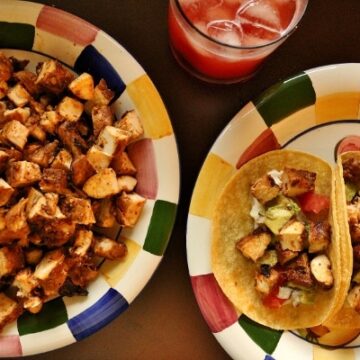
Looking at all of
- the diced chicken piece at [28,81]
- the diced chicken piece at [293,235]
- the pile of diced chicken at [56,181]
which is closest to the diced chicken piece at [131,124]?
the pile of diced chicken at [56,181]

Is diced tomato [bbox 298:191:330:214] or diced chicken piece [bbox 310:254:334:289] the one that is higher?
diced tomato [bbox 298:191:330:214]

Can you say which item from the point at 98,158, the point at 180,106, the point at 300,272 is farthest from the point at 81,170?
the point at 300,272

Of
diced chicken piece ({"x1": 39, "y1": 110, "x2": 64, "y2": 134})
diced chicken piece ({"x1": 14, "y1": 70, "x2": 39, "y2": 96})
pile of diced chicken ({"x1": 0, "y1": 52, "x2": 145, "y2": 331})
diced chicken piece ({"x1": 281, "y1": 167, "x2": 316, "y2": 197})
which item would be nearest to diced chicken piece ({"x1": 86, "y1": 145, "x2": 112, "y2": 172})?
pile of diced chicken ({"x1": 0, "y1": 52, "x2": 145, "y2": 331})

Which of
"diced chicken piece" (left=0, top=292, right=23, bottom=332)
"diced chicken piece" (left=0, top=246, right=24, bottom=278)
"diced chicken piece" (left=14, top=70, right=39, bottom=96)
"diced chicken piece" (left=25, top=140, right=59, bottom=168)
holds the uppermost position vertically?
"diced chicken piece" (left=14, top=70, right=39, bottom=96)

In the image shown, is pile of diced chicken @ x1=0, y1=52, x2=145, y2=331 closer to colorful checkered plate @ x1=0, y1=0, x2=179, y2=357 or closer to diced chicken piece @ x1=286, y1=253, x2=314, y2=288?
colorful checkered plate @ x1=0, y1=0, x2=179, y2=357

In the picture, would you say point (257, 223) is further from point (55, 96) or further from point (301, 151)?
point (55, 96)

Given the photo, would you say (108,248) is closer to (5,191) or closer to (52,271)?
(52,271)
